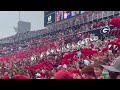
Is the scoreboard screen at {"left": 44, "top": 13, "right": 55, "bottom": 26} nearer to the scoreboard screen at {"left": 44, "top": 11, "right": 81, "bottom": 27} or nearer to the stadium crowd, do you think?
the scoreboard screen at {"left": 44, "top": 11, "right": 81, "bottom": 27}

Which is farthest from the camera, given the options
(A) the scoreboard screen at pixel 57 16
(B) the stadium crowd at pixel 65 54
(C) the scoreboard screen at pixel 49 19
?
(C) the scoreboard screen at pixel 49 19

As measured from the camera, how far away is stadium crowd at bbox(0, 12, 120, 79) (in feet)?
11.5

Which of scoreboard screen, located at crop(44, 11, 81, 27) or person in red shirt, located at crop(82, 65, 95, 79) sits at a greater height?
scoreboard screen, located at crop(44, 11, 81, 27)

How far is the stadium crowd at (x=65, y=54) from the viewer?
11.5 feet

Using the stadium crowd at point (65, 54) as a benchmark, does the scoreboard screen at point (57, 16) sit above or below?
above

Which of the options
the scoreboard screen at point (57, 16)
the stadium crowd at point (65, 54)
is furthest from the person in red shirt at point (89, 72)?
the scoreboard screen at point (57, 16)

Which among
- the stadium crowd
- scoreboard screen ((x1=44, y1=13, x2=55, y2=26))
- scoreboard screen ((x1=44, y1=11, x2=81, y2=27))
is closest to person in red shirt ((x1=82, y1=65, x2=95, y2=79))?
the stadium crowd

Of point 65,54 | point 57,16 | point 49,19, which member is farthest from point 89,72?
point 49,19

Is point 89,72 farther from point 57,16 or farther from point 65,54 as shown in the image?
point 57,16

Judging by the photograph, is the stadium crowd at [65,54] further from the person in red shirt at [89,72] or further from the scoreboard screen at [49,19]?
the scoreboard screen at [49,19]
